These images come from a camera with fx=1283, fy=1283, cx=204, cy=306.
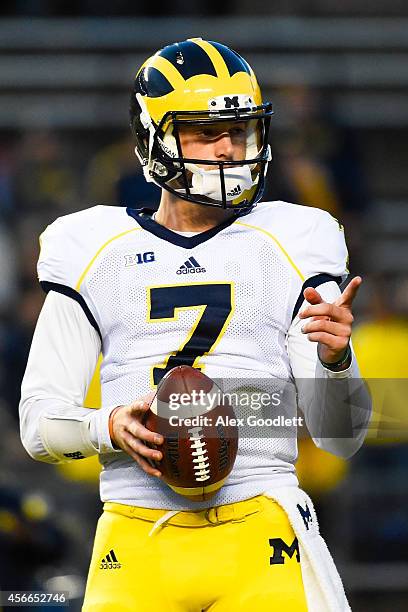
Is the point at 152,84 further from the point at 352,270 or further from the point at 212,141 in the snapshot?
the point at 352,270

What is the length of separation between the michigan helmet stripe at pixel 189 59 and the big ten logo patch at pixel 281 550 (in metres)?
1.24

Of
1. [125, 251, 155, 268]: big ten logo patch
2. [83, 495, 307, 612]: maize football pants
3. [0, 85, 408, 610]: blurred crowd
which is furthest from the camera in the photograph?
[0, 85, 408, 610]: blurred crowd

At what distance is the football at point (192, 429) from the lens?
293cm

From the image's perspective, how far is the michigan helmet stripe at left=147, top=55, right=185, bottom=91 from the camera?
135 inches

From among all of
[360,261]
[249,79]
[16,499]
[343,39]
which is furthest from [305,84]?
[249,79]

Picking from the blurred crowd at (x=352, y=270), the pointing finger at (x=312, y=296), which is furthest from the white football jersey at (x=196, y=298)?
the blurred crowd at (x=352, y=270)

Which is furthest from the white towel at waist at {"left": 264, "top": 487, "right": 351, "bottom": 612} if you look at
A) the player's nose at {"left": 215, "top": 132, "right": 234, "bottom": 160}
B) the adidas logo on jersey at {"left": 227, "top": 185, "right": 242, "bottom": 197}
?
the player's nose at {"left": 215, "top": 132, "right": 234, "bottom": 160}

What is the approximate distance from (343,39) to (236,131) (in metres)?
5.32

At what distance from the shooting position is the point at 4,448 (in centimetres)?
702

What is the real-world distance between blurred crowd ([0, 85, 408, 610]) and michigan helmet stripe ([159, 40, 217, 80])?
2.68 meters

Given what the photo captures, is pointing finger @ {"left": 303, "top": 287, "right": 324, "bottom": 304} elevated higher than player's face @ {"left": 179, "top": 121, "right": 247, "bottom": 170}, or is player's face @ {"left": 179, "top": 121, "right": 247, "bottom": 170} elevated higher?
player's face @ {"left": 179, "top": 121, "right": 247, "bottom": 170}

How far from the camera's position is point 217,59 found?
3459 mm

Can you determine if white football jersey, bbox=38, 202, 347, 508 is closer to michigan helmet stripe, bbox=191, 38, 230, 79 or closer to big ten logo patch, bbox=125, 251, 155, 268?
big ten logo patch, bbox=125, 251, 155, 268

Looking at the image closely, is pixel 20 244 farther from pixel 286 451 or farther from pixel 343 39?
pixel 286 451
